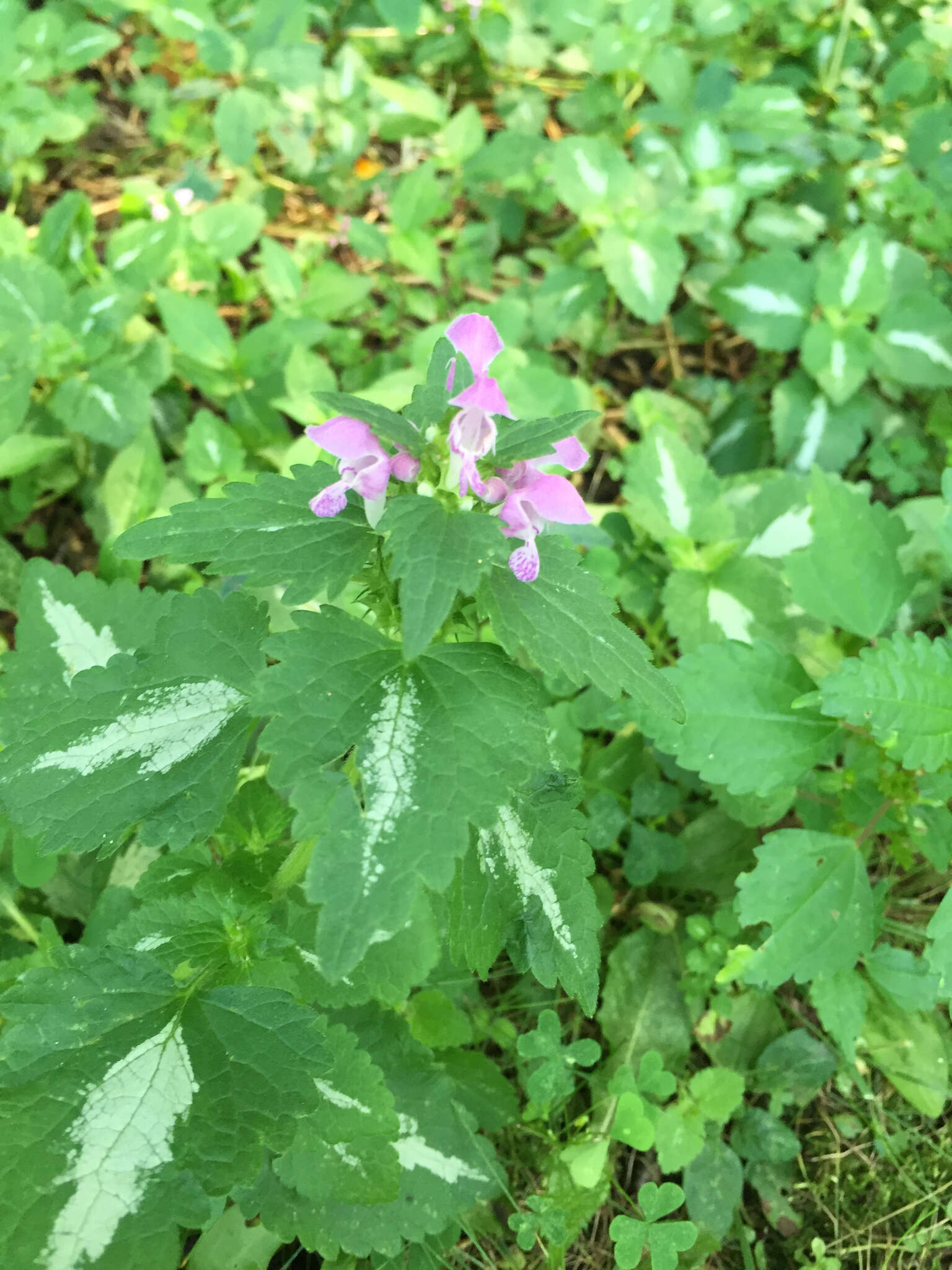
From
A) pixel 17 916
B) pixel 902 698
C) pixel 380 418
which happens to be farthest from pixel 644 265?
pixel 17 916

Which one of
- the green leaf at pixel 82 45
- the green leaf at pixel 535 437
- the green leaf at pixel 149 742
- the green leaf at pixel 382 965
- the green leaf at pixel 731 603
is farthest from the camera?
the green leaf at pixel 82 45

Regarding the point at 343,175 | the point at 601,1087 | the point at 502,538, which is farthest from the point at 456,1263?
the point at 343,175

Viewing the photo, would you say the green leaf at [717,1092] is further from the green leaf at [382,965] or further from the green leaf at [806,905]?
the green leaf at [382,965]

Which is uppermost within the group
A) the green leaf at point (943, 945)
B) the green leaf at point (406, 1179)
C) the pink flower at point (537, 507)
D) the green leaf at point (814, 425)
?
the pink flower at point (537, 507)

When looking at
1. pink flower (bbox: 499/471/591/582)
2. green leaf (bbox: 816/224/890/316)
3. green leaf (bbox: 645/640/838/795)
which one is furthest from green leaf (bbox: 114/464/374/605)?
green leaf (bbox: 816/224/890/316)

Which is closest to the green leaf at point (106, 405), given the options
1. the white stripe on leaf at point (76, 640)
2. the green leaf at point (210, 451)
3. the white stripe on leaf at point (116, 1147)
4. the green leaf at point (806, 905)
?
the green leaf at point (210, 451)

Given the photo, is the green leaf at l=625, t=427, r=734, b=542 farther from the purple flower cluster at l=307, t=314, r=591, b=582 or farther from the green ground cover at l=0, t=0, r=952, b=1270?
the purple flower cluster at l=307, t=314, r=591, b=582

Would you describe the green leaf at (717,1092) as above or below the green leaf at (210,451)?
below
